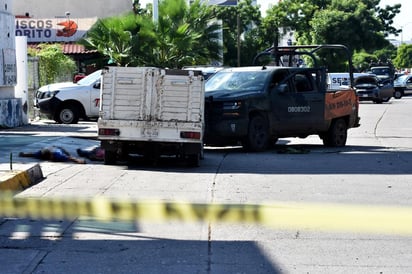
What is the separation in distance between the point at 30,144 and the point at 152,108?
358 centimetres

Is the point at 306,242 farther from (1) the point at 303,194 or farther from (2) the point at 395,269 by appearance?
(1) the point at 303,194

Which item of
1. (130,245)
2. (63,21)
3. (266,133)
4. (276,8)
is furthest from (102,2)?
(130,245)

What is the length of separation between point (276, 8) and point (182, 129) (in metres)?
46.6

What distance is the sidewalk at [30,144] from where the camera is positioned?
1010 centimetres

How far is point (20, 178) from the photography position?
10.1m

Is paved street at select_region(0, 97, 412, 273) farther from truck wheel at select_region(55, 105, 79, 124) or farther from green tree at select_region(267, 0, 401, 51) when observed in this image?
green tree at select_region(267, 0, 401, 51)

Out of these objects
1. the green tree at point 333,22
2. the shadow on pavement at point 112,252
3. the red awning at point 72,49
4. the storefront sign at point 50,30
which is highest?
the green tree at point 333,22

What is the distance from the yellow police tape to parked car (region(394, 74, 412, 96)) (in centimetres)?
4360

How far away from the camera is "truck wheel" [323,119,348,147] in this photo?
16812 mm

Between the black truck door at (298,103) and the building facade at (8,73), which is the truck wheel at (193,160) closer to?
the black truck door at (298,103)

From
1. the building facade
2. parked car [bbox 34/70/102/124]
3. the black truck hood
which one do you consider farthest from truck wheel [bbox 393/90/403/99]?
the black truck hood

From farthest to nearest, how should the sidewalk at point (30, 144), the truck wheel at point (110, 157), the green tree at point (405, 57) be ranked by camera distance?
the green tree at point (405, 57)
the truck wheel at point (110, 157)
the sidewalk at point (30, 144)

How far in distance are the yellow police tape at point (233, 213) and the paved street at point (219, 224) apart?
0.83 ft

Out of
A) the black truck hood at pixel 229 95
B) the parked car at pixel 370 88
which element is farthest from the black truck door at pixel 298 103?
the parked car at pixel 370 88
